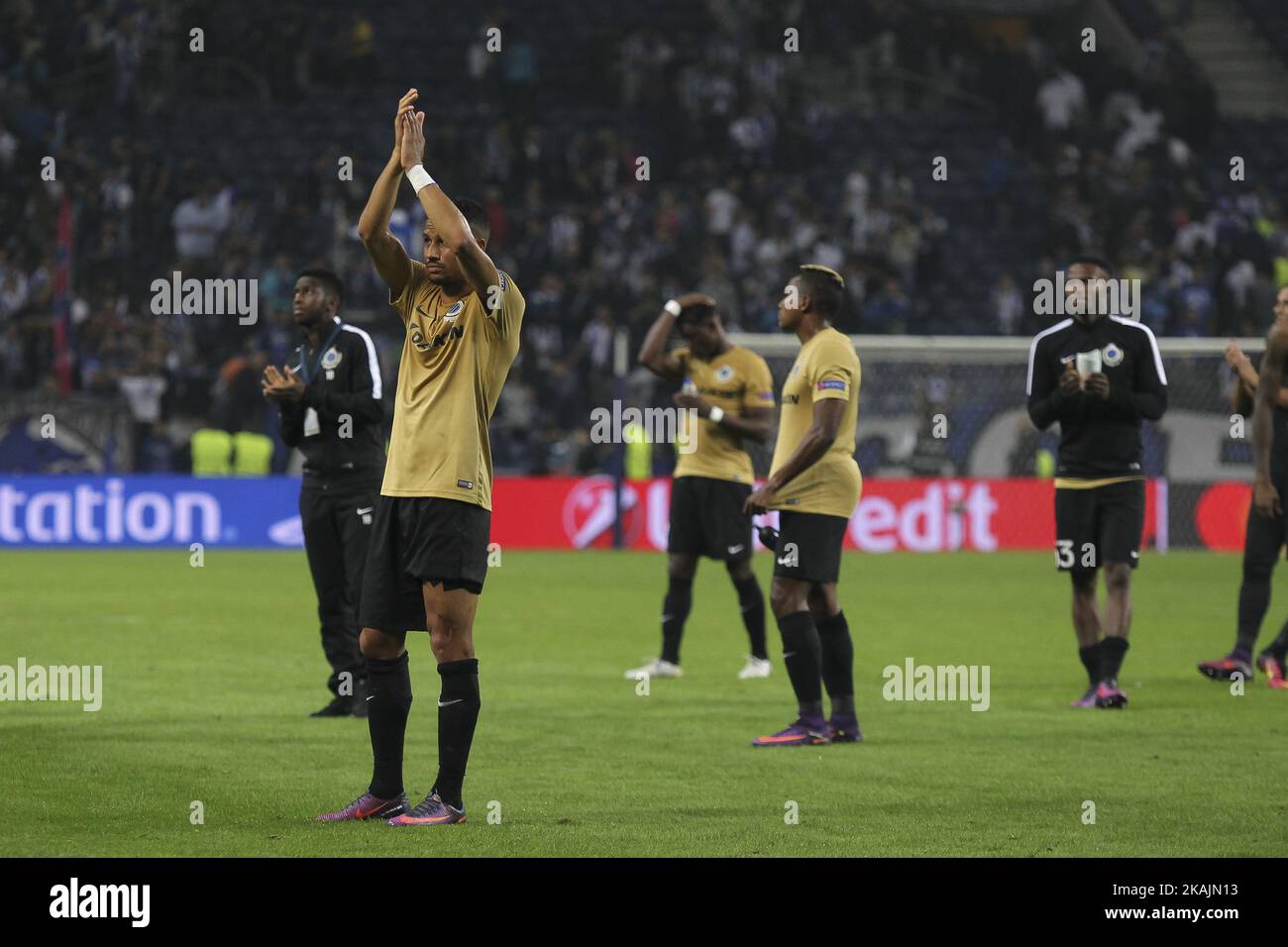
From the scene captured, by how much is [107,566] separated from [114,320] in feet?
24.9

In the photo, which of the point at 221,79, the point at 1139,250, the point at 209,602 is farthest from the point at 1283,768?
the point at 221,79

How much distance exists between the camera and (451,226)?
6.75 meters

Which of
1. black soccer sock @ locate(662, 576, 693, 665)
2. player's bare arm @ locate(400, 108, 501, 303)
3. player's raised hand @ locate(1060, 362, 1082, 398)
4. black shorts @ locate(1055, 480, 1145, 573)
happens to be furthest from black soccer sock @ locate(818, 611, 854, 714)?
player's bare arm @ locate(400, 108, 501, 303)

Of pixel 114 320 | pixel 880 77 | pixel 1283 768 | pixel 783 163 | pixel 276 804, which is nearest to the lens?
pixel 276 804

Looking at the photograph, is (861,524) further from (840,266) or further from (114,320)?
(114,320)

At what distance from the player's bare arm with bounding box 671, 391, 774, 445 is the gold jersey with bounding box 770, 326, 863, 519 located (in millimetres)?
2650

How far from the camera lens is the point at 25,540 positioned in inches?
907

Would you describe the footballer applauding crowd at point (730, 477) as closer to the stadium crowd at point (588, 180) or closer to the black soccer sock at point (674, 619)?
the black soccer sock at point (674, 619)

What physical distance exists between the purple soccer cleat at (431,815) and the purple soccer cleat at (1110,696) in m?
4.82

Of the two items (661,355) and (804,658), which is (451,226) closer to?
(804,658)

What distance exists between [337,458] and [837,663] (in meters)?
2.79

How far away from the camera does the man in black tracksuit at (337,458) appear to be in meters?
10.2

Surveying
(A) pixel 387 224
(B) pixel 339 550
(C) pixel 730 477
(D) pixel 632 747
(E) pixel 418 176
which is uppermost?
(E) pixel 418 176

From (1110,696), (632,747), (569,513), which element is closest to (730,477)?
(1110,696)
